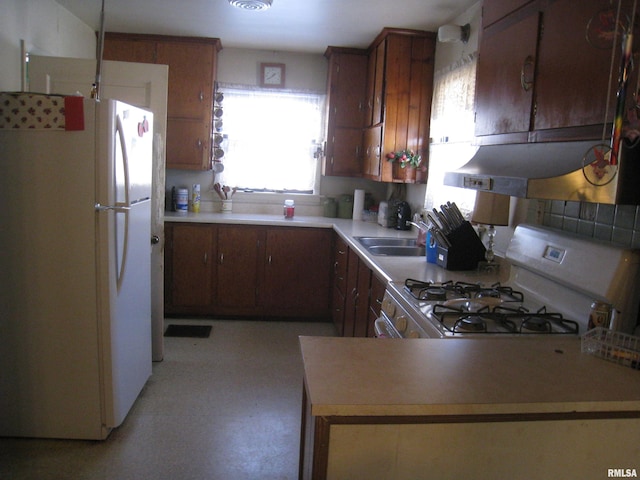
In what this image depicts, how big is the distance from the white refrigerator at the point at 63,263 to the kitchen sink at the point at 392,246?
63.4 inches

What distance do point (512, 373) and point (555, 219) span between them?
1098 millimetres

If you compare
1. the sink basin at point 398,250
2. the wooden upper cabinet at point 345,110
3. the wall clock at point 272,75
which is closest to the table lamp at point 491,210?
the sink basin at point 398,250

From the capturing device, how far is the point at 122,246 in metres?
2.51

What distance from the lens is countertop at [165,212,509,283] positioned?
8.63ft

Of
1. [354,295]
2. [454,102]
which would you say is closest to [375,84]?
[454,102]

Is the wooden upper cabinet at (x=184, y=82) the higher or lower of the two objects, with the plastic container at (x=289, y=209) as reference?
higher

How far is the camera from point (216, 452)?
2510 mm

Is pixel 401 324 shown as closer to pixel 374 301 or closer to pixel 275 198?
pixel 374 301

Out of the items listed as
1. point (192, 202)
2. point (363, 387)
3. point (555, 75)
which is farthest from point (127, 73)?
point (363, 387)

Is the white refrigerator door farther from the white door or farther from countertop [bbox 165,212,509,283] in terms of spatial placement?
countertop [bbox 165,212,509,283]

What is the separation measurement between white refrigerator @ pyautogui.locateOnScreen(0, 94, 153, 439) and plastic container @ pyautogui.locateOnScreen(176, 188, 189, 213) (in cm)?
211

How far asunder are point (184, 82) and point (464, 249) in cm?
293

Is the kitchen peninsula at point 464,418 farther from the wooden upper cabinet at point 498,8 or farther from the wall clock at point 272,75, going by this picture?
the wall clock at point 272,75

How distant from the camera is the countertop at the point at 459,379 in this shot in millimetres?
1184
